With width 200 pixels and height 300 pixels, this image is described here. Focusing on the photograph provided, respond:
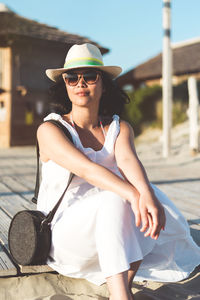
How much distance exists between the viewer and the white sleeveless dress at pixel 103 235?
1865 millimetres

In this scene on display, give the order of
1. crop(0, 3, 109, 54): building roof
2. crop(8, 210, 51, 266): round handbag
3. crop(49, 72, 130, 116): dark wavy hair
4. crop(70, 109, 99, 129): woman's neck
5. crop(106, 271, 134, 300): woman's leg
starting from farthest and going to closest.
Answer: crop(0, 3, 109, 54): building roof → crop(49, 72, 130, 116): dark wavy hair → crop(70, 109, 99, 129): woman's neck → crop(8, 210, 51, 266): round handbag → crop(106, 271, 134, 300): woman's leg

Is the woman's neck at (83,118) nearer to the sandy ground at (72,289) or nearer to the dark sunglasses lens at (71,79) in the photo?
the dark sunglasses lens at (71,79)

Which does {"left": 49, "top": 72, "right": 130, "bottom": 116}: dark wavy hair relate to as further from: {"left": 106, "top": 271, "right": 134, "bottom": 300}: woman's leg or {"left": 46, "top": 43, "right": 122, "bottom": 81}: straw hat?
{"left": 106, "top": 271, "right": 134, "bottom": 300}: woman's leg

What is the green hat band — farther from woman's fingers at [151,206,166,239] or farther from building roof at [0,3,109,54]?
building roof at [0,3,109,54]

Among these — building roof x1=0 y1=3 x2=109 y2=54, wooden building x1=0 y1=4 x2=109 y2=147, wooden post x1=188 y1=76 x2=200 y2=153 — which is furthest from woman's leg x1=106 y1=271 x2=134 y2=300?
building roof x1=0 y1=3 x2=109 y2=54

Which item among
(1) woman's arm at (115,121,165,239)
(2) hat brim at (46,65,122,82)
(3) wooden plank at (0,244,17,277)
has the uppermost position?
(2) hat brim at (46,65,122,82)

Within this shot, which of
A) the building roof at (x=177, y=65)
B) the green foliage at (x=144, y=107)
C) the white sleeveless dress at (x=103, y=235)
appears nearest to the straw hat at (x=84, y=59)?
the white sleeveless dress at (x=103, y=235)

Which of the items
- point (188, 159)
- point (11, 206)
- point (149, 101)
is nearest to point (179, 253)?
point (11, 206)

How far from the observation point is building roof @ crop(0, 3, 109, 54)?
13.6 meters

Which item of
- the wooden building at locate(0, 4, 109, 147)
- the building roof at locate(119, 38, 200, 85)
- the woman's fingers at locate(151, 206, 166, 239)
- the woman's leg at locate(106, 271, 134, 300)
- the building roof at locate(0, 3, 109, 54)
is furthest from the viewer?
the building roof at locate(119, 38, 200, 85)

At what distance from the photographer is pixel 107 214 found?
1.88 meters

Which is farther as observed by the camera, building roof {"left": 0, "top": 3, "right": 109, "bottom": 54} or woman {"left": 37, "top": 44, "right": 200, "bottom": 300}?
building roof {"left": 0, "top": 3, "right": 109, "bottom": 54}

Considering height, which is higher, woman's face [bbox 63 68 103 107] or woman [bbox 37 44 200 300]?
woman's face [bbox 63 68 103 107]

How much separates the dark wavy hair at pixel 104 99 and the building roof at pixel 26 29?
11.7m
